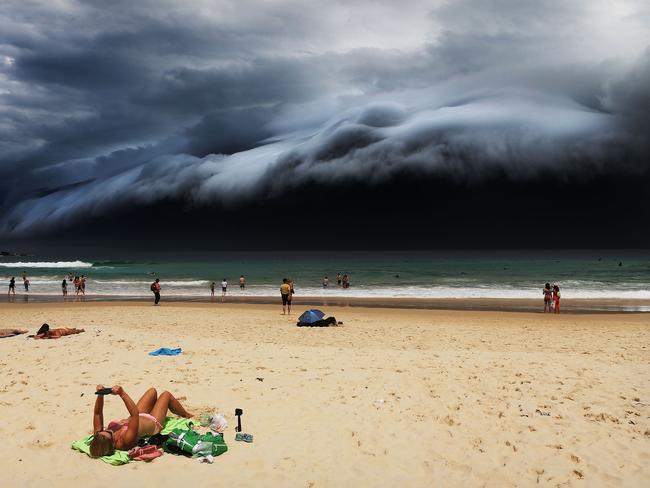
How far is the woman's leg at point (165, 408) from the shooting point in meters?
8.15

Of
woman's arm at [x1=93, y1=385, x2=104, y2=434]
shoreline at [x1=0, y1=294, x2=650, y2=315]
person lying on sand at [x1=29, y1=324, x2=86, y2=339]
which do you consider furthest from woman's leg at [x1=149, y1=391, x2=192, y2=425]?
shoreline at [x1=0, y1=294, x2=650, y2=315]

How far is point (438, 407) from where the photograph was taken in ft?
31.2

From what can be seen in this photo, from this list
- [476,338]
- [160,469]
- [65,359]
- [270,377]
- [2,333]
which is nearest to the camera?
[160,469]

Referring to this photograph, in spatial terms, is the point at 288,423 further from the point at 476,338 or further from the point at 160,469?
the point at 476,338

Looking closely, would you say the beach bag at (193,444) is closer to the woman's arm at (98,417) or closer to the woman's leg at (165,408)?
the woman's leg at (165,408)

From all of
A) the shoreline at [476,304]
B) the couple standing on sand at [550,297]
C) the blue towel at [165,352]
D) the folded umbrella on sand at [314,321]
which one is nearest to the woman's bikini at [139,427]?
the blue towel at [165,352]

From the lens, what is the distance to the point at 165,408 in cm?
831

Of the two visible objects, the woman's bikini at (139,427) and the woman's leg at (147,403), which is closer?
the woman's bikini at (139,427)

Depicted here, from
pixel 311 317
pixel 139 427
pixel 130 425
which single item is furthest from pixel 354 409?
pixel 311 317

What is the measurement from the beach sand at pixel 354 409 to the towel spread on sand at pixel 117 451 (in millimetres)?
107

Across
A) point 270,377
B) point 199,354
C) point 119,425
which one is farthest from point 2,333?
point 119,425

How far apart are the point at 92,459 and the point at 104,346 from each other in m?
8.54

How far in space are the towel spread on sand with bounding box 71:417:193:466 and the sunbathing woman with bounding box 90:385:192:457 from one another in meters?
0.09

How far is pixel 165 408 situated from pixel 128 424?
0.78m
